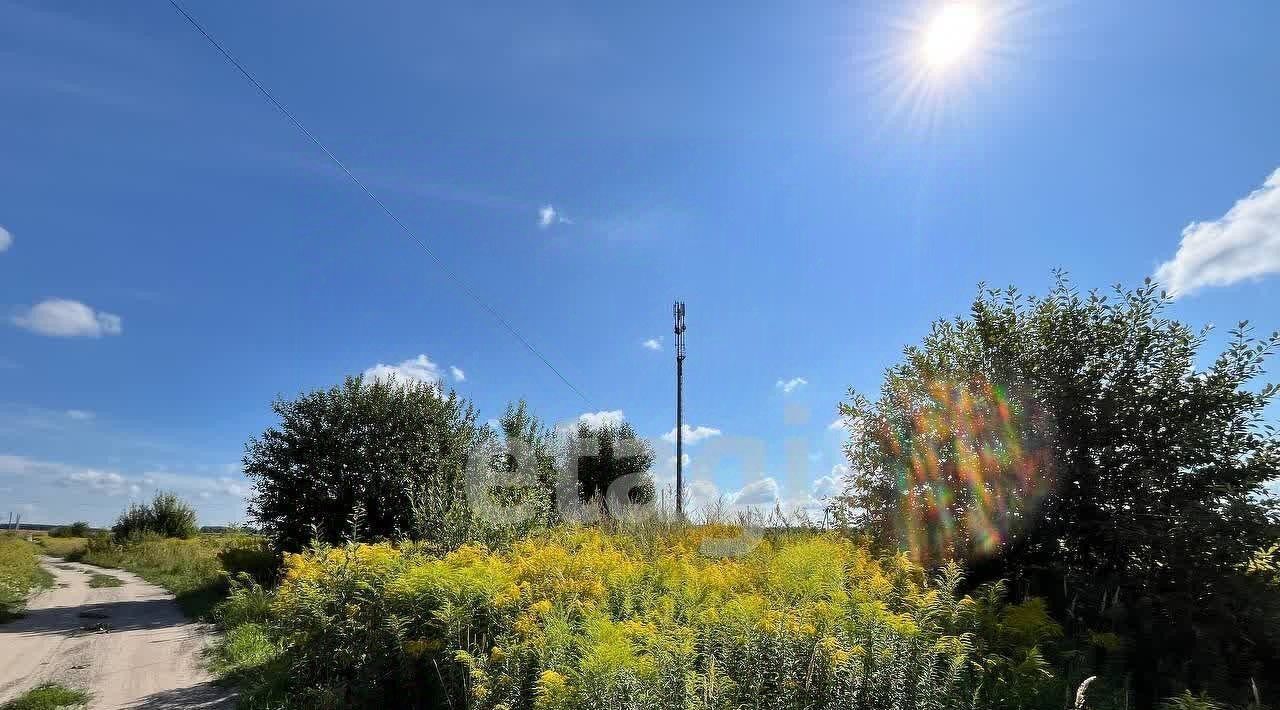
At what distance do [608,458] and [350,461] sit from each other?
10.9m

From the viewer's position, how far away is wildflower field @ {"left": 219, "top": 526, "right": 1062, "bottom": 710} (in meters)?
2.76

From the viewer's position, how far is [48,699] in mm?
5125

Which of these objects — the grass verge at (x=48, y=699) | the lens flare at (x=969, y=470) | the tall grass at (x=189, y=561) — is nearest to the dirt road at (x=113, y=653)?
the grass verge at (x=48, y=699)

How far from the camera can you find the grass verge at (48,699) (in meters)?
5.03

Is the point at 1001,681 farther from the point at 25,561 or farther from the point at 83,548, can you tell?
the point at 83,548

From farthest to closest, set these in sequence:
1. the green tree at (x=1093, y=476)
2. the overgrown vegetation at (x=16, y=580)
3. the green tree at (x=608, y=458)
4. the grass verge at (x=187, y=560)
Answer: the green tree at (x=608, y=458), the grass verge at (x=187, y=560), the overgrown vegetation at (x=16, y=580), the green tree at (x=1093, y=476)

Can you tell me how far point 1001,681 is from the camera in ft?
11.2

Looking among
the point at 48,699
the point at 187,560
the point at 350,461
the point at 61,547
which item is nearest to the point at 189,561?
the point at 187,560

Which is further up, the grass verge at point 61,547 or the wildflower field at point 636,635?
the wildflower field at point 636,635

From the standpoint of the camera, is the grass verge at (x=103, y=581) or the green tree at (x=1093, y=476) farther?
the grass verge at (x=103, y=581)

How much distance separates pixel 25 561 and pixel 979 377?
2358 centimetres

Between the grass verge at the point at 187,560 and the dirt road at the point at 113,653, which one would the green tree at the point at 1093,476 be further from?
the grass verge at the point at 187,560

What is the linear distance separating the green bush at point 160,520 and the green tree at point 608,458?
15.9 m

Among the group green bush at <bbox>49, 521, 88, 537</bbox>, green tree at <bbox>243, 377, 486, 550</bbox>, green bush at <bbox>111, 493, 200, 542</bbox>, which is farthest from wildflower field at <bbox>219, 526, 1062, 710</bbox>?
green bush at <bbox>49, 521, 88, 537</bbox>
